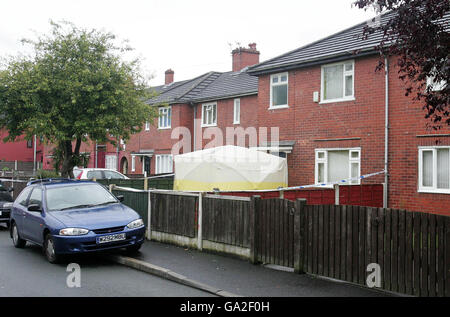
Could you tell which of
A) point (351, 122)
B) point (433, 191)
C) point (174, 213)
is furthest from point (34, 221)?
point (433, 191)

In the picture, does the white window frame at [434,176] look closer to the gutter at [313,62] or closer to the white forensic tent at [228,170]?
the gutter at [313,62]

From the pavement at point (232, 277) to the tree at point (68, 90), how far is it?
8189mm

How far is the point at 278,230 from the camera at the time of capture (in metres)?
8.87

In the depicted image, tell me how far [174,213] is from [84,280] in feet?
12.1

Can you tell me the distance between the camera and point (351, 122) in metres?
17.0

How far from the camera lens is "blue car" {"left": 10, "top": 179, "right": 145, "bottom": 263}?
367 inches

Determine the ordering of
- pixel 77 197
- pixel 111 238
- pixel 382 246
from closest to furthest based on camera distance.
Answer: pixel 382 246 < pixel 111 238 < pixel 77 197

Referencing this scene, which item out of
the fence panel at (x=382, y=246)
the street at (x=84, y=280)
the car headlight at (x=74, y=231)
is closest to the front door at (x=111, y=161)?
the street at (x=84, y=280)

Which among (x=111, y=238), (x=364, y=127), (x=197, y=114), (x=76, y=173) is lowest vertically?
(x=111, y=238)

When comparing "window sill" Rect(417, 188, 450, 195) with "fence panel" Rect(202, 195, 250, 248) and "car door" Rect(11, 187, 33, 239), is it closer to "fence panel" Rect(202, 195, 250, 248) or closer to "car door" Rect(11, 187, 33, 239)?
"fence panel" Rect(202, 195, 250, 248)

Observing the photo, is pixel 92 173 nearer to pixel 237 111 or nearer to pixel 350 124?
pixel 237 111

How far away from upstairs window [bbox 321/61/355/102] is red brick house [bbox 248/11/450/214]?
4 cm
